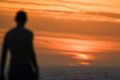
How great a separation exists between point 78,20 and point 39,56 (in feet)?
41.6

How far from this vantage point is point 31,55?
10031 millimetres

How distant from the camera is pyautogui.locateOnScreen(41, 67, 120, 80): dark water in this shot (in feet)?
70.6

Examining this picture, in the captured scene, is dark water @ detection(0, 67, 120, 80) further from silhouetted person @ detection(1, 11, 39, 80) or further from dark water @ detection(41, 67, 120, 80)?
silhouetted person @ detection(1, 11, 39, 80)

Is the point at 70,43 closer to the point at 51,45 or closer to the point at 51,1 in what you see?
the point at 51,45

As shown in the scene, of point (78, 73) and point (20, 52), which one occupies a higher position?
point (78, 73)

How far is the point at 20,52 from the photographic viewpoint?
10062mm

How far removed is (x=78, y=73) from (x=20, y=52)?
13023 mm

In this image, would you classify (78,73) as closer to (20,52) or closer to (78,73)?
(78,73)

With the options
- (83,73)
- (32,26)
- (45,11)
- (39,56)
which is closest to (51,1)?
(45,11)

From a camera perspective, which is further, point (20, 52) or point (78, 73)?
point (78, 73)

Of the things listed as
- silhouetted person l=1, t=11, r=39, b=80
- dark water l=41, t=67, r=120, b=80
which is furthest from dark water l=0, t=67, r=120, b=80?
silhouetted person l=1, t=11, r=39, b=80

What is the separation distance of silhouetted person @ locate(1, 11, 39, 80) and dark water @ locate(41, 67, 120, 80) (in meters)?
10.6

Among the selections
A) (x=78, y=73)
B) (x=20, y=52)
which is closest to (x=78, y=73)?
(x=78, y=73)

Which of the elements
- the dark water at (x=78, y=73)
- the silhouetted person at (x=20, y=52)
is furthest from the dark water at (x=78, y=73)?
the silhouetted person at (x=20, y=52)
